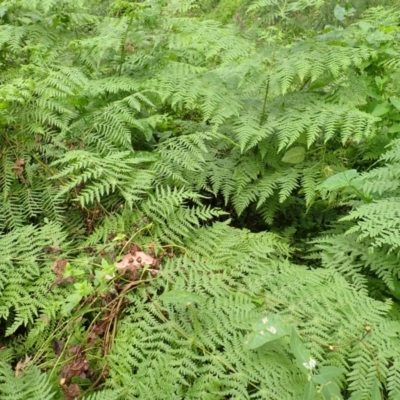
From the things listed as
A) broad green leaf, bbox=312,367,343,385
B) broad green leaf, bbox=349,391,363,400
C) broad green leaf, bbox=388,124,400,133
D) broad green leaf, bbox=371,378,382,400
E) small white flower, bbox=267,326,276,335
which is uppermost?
broad green leaf, bbox=388,124,400,133

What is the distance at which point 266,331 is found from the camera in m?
1.53

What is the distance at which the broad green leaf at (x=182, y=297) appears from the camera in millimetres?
1625

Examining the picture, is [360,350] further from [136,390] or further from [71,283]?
[71,283]

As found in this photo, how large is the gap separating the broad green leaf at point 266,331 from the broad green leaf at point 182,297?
0.82 ft

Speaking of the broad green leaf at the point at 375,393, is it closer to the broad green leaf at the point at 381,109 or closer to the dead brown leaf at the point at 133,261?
the dead brown leaf at the point at 133,261

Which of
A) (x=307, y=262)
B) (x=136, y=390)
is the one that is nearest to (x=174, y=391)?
(x=136, y=390)

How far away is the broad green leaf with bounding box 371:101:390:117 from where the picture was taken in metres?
2.28

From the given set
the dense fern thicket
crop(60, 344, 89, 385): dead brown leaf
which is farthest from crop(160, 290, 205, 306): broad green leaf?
crop(60, 344, 89, 385): dead brown leaf

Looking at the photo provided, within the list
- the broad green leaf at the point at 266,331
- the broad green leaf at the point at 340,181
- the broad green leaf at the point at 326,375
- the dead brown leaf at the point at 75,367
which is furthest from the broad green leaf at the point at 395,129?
the dead brown leaf at the point at 75,367

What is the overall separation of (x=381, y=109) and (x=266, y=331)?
4.87 ft

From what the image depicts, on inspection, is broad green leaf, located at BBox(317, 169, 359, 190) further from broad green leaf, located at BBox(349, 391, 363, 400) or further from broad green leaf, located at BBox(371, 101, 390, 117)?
broad green leaf, located at BBox(349, 391, 363, 400)

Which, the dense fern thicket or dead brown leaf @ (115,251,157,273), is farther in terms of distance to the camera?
dead brown leaf @ (115,251,157,273)

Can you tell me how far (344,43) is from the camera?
7.89 ft

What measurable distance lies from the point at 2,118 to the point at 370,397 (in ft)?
7.37
